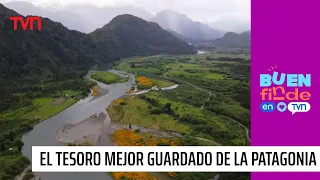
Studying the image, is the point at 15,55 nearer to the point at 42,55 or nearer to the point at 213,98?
the point at 42,55

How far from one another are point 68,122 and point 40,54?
69.9 metres

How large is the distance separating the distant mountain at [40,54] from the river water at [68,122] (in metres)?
29.7

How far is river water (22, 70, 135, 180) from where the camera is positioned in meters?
34.7

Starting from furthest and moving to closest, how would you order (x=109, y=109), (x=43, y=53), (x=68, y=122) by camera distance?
(x=43, y=53) → (x=109, y=109) → (x=68, y=122)

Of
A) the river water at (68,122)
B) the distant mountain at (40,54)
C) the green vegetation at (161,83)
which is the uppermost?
the distant mountain at (40,54)

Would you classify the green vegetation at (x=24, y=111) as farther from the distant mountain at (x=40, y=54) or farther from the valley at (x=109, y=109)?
the distant mountain at (x=40, y=54)

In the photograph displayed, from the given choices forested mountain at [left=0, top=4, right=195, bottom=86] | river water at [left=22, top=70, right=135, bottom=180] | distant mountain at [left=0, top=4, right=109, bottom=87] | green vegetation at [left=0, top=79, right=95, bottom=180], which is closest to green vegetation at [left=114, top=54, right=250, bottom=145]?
river water at [left=22, top=70, right=135, bottom=180]

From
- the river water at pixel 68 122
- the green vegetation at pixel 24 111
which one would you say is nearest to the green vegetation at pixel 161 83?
the river water at pixel 68 122

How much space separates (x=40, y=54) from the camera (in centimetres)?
11662

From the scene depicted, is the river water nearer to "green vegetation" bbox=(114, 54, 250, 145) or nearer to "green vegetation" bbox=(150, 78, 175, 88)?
"green vegetation" bbox=(114, 54, 250, 145)

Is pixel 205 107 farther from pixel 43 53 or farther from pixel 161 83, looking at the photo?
pixel 43 53

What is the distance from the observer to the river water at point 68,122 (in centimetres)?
3472

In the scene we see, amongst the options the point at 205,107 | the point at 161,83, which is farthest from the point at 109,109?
the point at 161,83

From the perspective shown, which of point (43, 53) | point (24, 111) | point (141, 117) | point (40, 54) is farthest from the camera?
point (43, 53)
